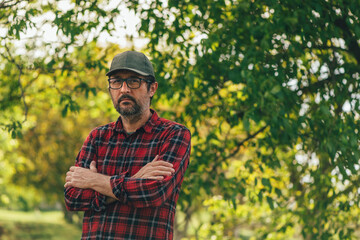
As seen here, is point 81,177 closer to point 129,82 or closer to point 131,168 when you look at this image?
point 131,168

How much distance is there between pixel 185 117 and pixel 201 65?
3.03 ft

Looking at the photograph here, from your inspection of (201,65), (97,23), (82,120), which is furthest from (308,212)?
(82,120)

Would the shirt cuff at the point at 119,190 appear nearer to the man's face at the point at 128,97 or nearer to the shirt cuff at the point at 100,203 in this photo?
the shirt cuff at the point at 100,203

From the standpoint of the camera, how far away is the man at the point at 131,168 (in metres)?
2.55

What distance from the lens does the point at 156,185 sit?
2.55 m

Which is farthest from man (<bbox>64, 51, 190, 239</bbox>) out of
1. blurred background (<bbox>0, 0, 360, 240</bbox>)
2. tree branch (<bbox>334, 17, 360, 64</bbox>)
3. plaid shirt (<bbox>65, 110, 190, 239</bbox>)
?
tree branch (<bbox>334, 17, 360, 64</bbox>)

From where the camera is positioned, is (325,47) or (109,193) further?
(325,47)

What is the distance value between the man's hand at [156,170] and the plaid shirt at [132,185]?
0.11ft

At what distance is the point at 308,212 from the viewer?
234 inches

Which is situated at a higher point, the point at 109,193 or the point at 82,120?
the point at 109,193

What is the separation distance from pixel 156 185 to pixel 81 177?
22.0 inches

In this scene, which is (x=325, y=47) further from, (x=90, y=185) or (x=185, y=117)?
(x=90, y=185)

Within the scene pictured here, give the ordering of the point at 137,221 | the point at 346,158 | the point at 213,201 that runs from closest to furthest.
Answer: the point at 137,221
the point at 346,158
the point at 213,201

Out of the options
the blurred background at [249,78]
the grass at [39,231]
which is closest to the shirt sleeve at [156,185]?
the blurred background at [249,78]
